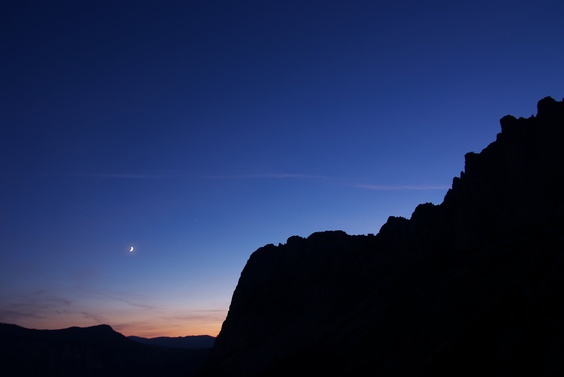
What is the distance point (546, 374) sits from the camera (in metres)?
19.1

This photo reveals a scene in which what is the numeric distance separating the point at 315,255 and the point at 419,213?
134 ft

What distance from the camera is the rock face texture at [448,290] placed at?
25.2 m

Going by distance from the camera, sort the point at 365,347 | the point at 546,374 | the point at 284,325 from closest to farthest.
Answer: the point at 546,374
the point at 365,347
the point at 284,325

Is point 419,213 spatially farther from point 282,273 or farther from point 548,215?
point 282,273

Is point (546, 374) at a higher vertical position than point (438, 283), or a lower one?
lower

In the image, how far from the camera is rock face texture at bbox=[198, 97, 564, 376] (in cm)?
2523

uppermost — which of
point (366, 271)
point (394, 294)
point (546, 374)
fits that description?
point (366, 271)

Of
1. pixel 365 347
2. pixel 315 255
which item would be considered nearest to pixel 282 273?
pixel 315 255

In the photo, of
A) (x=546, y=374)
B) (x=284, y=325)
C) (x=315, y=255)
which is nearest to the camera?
(x=546, y=374)

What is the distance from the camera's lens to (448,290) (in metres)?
53.1

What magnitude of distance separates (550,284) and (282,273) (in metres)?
107

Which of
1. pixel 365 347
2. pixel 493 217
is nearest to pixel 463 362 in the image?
pixel 365 347

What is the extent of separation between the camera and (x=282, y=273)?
128750mm

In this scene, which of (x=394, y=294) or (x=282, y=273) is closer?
(x=394, y=294)
